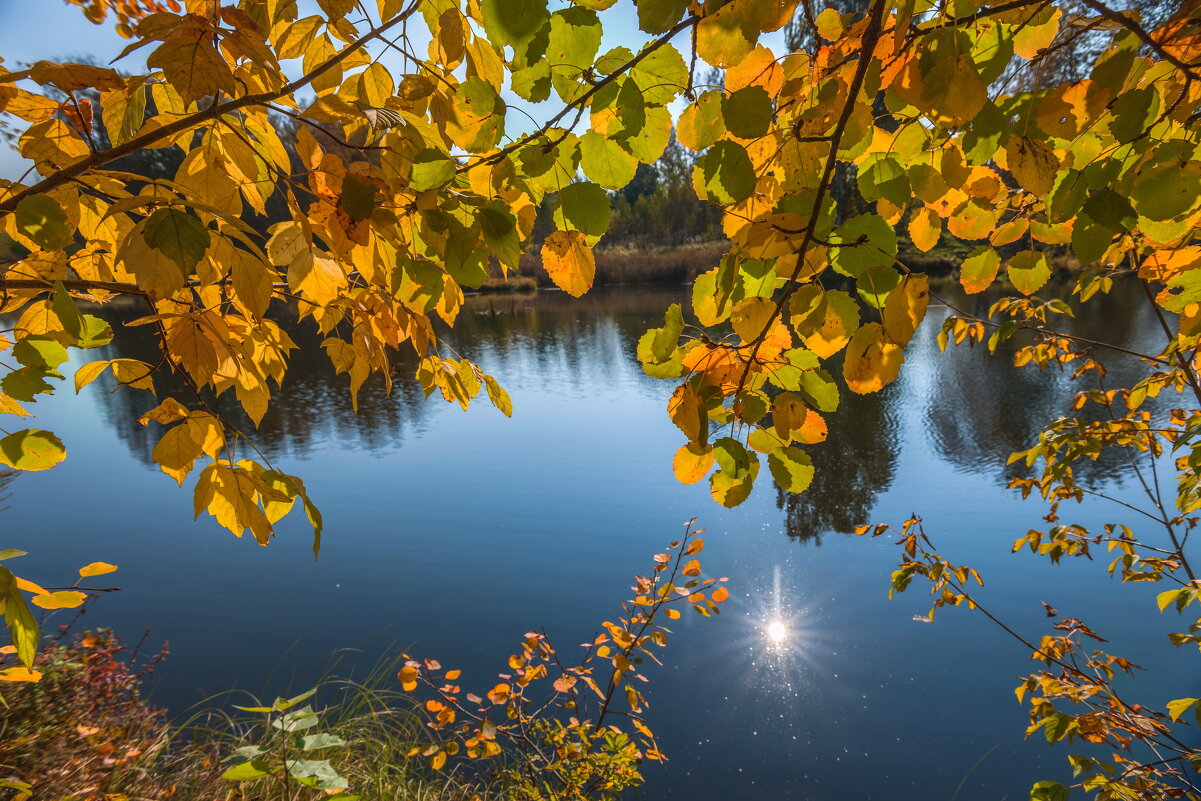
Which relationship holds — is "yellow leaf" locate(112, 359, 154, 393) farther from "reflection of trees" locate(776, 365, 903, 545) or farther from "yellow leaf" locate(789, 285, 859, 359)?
"reflection of trees" locate(776, 365, 903, 545)

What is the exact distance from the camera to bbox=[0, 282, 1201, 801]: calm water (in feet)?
9.37

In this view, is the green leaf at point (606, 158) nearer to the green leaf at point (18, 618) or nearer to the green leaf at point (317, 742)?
the green leaf at point (18, 618)

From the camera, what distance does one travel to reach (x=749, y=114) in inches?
20.2

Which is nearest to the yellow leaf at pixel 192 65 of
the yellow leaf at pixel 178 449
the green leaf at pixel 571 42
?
the green leaf at pixel 571 42

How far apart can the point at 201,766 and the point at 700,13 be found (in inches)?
114

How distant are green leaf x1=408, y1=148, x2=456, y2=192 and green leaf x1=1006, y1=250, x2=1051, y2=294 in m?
0.76

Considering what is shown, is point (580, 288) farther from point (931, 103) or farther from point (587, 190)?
point (931, 103)

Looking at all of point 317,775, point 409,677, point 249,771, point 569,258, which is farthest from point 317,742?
point 569,258

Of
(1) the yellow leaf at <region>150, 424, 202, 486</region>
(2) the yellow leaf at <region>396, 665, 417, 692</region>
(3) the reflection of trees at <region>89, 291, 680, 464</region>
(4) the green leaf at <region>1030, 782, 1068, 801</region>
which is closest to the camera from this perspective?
(1) the yellow leaf at <region>150, 424, 202, 486</region>

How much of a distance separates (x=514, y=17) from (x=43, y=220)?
1.63 feet

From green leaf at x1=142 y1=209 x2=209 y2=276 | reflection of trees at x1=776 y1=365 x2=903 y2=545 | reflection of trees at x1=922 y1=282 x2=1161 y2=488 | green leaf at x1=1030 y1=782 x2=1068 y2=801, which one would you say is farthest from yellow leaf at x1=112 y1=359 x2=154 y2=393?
reflection of trees at x1=922 y1=282 x2=1161 y2=488

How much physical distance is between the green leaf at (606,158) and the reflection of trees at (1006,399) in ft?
15.9

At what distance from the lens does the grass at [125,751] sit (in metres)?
1.84

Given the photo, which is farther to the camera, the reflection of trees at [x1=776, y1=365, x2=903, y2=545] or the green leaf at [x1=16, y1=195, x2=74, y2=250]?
the reflection of trees at [x1=776, y1=365, x2=903, y2=545]
